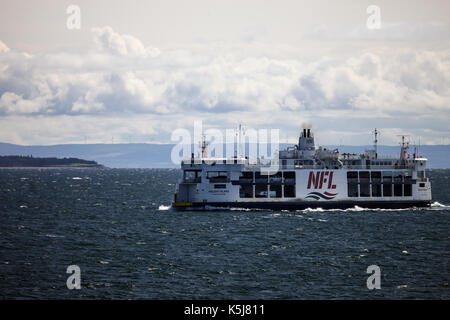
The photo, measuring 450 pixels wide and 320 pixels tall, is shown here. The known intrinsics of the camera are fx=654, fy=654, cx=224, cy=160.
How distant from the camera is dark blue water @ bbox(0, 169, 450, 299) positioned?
37906mm

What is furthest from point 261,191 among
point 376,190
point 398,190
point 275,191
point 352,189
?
point 398,190

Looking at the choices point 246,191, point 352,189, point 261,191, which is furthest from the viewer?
point 352,189

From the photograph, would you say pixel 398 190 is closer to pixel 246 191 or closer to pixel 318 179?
pixel 318 179

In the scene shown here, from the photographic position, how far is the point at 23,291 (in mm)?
37344

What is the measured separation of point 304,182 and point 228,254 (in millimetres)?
28000

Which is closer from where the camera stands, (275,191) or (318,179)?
(318,179)

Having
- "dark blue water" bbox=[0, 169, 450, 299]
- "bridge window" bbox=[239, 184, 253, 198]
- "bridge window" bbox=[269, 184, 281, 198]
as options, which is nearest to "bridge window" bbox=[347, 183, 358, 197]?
"dark blue water" bbox=[0, 169, 450, 299]

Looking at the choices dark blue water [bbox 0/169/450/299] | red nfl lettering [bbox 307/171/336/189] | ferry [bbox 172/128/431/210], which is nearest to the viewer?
dark blue water [bbox 0/169/450/299]

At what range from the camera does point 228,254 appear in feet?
162

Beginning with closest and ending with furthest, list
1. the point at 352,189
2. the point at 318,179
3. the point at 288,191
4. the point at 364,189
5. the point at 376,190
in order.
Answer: the point at 318,179 → the point at 288,191 → the point at 352,189 → the point at 364,189 → the point at 376,190

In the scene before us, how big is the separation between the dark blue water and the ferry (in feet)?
4.54

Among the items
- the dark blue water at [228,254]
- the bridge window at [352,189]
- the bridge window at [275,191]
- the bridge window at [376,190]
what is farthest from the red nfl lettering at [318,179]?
the bridge window at [376,190]

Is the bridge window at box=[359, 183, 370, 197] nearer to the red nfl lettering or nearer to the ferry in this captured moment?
the ferry
